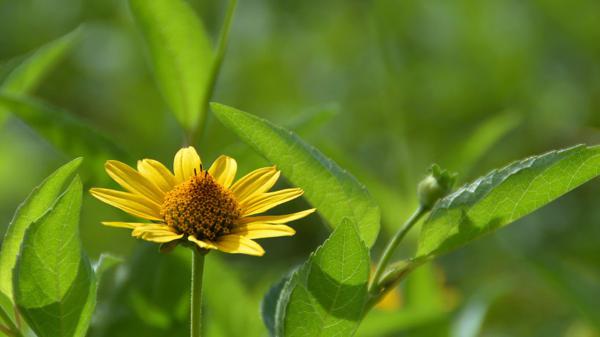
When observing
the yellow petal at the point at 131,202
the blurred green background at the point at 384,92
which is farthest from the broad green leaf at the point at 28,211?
the blurred green background at the point at 384,92

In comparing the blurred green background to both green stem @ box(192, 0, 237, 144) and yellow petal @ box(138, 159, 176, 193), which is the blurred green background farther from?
yellow petal @ box(138, 159, 176, 193)

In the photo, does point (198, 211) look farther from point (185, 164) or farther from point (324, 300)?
point (324, 300)

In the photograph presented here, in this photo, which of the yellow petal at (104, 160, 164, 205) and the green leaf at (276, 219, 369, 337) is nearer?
the green leaf at (276, 219, 369, 337)

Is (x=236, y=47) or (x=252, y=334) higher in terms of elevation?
(x=236, y=47)

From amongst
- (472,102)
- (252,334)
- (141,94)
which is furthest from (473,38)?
(252,334)

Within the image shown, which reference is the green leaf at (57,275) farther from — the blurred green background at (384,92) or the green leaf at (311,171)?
the blurred green background at (384,92)

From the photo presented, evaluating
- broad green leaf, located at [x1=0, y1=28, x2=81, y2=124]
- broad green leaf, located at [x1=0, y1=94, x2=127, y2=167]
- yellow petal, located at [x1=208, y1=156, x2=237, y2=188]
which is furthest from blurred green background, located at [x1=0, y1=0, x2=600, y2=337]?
yellow petal, located at [x1=208, y1=156, x2=237, y2=188]

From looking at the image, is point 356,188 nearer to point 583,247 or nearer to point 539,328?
point 539,328
